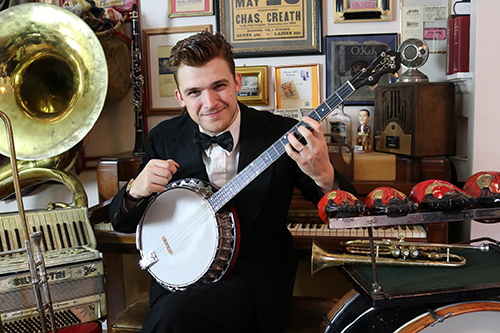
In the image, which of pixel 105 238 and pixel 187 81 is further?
pixel 105 238

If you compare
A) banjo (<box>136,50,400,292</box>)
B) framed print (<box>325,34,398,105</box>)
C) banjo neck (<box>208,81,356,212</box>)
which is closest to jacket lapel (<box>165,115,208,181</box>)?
banjo (<box>136,50,400,292</box>)

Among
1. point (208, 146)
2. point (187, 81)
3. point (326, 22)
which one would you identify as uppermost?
point (326, 22)

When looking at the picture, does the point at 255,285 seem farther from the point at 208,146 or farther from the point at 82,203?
the point at 82,203

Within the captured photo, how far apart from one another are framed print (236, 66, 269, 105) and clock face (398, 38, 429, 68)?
30.7 inches

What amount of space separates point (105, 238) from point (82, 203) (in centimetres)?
28

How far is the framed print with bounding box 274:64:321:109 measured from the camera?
250 centimetres

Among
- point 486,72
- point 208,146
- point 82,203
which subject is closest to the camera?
point 208,146

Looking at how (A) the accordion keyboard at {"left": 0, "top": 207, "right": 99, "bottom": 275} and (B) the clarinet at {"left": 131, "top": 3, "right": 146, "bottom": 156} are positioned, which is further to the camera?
(B) the clarinet at {"left": 131, "top": 3, "right": 146, "bottom": 156}

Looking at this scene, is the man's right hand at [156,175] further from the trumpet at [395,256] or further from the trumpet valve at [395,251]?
the trumpet valve at [395,251]

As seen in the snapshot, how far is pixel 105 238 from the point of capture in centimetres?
205

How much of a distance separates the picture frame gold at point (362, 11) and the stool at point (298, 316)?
1536 mm

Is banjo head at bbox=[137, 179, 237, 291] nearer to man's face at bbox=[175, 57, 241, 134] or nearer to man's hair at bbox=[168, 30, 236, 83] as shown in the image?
man's face at bbox=[175, 57, 241, 134]

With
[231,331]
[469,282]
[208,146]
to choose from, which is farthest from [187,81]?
[469,282]

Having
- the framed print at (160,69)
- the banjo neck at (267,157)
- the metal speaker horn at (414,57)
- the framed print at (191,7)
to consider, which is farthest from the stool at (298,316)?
the framed print at (191,7)
